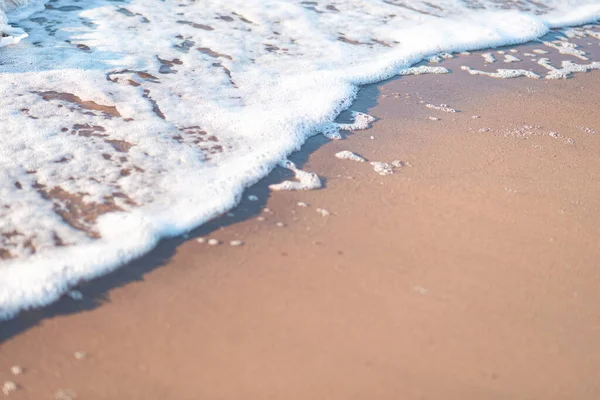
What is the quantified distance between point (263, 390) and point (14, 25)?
185 inches

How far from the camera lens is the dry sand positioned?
1.87 meters

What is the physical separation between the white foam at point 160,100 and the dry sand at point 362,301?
20cm

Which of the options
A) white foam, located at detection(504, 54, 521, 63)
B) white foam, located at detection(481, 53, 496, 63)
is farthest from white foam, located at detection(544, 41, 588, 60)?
white foam, located at detection(481, 53, 496, 63)

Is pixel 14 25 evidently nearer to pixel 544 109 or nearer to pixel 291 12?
pixel 291 12

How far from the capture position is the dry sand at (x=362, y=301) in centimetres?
187

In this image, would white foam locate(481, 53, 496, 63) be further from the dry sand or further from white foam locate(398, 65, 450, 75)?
the dry sand

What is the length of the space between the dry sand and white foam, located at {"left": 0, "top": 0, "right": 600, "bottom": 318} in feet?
0.65

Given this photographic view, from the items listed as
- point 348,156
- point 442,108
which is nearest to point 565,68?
point 442,108

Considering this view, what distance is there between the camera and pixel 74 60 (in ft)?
14.7

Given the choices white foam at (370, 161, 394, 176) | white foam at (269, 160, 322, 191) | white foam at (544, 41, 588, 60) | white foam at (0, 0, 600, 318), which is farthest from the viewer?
white foam at (544, 41, 588, 60)

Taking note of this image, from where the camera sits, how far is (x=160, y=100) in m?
3.91

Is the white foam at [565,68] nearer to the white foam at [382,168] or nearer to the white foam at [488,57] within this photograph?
the white foam at [488,57]

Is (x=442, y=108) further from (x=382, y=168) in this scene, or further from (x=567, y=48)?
(x=567, y=48)

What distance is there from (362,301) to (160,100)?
2268mm
